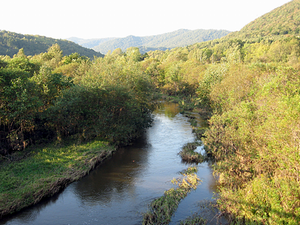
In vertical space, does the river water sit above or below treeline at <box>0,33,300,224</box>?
below

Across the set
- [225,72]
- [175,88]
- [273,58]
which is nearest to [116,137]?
[225,72]

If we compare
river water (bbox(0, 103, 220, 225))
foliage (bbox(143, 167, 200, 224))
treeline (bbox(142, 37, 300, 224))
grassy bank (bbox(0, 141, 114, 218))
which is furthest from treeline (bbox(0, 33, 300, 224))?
river water (bbox(0, 103, 220, 225))

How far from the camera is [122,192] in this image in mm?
19297

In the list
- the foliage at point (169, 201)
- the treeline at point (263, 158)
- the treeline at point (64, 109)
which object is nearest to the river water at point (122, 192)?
the foliage at point (169, 201)

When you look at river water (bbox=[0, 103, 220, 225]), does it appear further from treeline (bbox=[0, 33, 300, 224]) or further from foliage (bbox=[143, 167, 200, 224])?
treeline (bbox=[0, 33, 300, 224])

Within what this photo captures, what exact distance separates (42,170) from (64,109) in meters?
9.03

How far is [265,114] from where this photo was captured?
696 inches

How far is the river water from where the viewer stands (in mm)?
15953

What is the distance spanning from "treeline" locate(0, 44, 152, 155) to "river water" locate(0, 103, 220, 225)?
14.3 feet

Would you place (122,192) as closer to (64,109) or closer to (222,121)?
(222,121)

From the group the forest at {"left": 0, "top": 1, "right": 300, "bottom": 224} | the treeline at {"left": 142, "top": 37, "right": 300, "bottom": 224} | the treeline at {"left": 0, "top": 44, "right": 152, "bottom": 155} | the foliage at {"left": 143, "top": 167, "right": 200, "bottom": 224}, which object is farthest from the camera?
the treeline at {"left": 0, "top": 44, "right": 152, "bottom": 155}

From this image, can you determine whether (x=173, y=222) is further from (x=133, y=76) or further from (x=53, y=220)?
(x=133, y=76)

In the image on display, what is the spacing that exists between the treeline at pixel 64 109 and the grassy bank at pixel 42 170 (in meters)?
2.07

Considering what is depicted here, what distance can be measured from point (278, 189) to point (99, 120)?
22.2 metres
